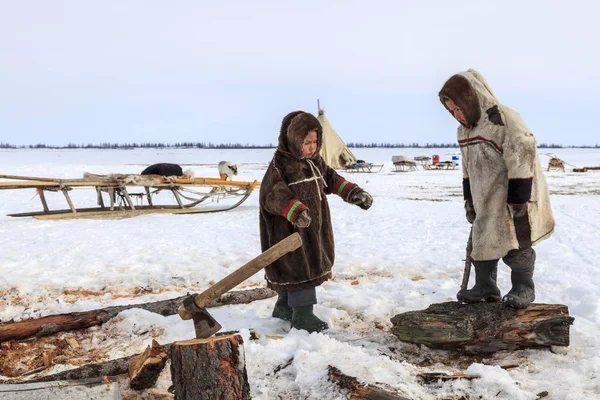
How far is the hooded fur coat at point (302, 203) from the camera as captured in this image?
325 cm

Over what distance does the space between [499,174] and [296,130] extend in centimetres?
145

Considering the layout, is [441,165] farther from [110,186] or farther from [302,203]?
[302,203]

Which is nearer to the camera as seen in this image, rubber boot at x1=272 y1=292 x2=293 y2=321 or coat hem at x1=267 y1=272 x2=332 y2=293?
coat hem at x1=267 y1=272 x2=332 y2=293

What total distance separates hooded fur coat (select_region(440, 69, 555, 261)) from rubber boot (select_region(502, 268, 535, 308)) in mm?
257

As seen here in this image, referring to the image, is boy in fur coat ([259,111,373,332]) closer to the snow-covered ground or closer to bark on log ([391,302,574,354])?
the snow-covered ground

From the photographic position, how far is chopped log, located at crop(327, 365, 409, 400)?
2.11m

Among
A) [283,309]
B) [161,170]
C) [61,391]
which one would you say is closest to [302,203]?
[283,309]

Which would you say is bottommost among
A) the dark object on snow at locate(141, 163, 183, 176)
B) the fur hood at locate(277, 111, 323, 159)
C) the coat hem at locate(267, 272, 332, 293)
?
the coat hem at locate(267, 272, 332, 293)

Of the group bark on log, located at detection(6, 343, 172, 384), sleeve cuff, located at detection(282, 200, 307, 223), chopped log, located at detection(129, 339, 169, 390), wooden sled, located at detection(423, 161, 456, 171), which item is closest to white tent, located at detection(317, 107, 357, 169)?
wooden sled, located at detection(423, 161, 456, 171)

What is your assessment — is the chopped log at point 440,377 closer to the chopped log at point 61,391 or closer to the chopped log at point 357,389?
the chopped log at point 357,389

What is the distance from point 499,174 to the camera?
3.04 m

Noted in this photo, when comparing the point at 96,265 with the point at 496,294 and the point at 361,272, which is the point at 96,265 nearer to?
the point at 361,272

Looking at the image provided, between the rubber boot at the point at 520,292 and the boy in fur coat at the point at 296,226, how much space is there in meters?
1.18

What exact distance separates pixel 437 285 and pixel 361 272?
3.32 feet
